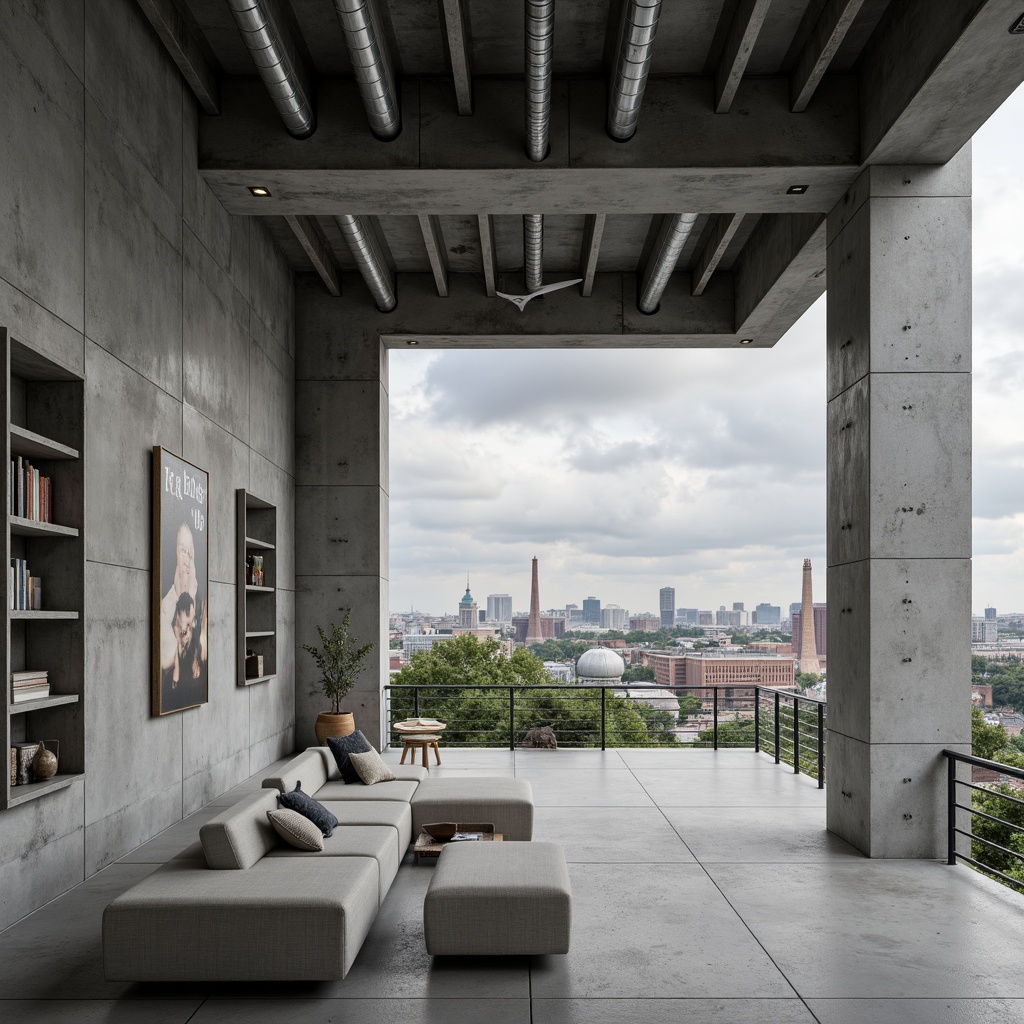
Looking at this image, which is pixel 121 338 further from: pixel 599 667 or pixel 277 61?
pixel 599 667

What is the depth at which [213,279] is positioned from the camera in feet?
25.0

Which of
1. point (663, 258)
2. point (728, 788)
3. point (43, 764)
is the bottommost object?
point (728, 788)

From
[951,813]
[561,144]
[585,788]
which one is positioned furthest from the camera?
[585,788]

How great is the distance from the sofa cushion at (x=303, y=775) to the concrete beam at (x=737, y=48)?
5.22 meters

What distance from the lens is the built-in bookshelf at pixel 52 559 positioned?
4.84 m

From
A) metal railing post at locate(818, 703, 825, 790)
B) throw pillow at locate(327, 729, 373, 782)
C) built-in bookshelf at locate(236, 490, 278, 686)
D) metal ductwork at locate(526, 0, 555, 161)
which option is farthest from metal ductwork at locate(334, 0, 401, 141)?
metal railing post at locate(818, 703, 825, 790)

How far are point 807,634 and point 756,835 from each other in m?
40.7

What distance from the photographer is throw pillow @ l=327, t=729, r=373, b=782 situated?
6.76 m

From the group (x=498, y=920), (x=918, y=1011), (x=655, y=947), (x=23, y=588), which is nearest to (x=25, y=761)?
(x=23, y=588)

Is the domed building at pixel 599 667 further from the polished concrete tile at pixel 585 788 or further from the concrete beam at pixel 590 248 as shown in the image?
the concrete beam at pixel 590 248

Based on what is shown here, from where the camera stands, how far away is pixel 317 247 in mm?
9539

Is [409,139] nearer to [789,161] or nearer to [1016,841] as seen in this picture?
[789,161]

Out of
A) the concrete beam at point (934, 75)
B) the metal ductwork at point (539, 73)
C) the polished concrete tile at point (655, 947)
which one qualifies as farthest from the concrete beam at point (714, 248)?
the polished concrete tile at point (655, 947)

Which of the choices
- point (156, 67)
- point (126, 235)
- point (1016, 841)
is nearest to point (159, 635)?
point (126, 235)
